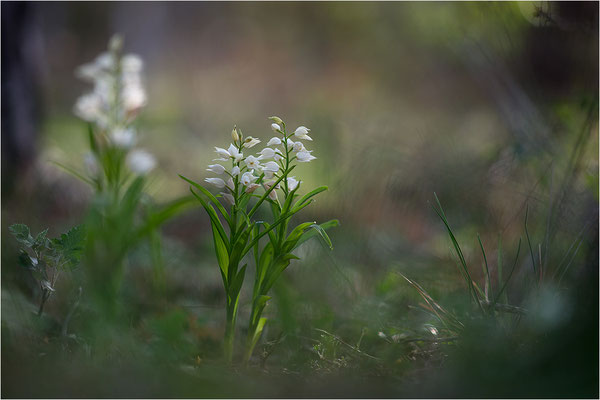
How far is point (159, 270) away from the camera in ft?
4.50

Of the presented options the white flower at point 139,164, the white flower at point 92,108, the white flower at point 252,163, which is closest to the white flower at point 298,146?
the white flower at point 252,163

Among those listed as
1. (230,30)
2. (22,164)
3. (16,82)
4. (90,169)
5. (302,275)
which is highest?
(230,30)

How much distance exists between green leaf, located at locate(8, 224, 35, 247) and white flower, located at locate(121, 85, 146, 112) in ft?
1.74

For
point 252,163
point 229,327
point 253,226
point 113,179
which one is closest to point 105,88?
Result: point 113,179

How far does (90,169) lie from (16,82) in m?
2.04

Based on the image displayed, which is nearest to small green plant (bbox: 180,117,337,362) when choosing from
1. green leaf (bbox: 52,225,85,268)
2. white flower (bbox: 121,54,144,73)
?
green leaf (bbox: 52,225,85,268)

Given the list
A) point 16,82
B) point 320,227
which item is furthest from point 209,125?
point 320,227

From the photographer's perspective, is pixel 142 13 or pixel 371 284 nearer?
pixel 371 284

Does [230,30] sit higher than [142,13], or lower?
higher

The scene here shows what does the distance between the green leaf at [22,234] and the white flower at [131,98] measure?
530mm

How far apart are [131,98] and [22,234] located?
58 centimetres

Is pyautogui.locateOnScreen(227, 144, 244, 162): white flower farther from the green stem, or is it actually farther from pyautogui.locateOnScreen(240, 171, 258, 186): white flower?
the green stem

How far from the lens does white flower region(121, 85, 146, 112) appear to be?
1464 millimetres

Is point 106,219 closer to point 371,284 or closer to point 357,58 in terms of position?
point 371,284
